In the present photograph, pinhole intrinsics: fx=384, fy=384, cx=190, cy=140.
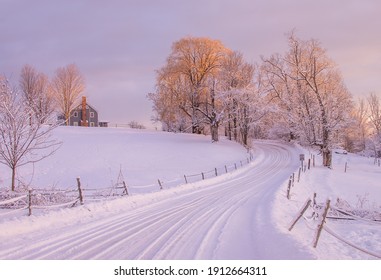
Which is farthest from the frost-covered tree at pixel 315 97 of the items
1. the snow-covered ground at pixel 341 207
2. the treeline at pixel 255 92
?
the snow-covered ground at pixel 341 207

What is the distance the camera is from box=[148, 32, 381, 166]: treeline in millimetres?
40594

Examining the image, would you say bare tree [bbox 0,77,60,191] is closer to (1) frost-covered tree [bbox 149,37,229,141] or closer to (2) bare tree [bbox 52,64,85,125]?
(1) frost-covered tree [bbox 149,37,229,141]

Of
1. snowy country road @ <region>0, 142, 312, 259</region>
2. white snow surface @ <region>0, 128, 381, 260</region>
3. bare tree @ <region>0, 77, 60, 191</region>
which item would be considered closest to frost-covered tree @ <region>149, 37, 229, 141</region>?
white snow surface @ <region>0, 128, 381, 260</region>

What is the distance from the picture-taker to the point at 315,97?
41625mm

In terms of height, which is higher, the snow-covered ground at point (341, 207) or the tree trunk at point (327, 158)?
the tree trunk at point (327, 158)

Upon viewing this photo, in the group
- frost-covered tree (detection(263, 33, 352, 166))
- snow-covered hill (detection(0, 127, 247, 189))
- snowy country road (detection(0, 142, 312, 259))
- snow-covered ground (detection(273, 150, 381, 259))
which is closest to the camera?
snowy country road (detection(0, 142, 312, 259))

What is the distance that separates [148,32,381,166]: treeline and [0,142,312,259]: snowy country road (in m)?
26.3

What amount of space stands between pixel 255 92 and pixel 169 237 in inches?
1762

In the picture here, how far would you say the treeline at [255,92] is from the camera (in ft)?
133

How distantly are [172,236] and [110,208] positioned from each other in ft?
19.7

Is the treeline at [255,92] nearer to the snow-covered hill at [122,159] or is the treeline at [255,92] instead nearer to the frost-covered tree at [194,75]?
the frost-covered tree at [194,75]

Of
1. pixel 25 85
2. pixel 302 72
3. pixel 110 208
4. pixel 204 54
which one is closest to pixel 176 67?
pixel 204 54

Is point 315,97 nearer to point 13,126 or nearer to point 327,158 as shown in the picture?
point 327,158
